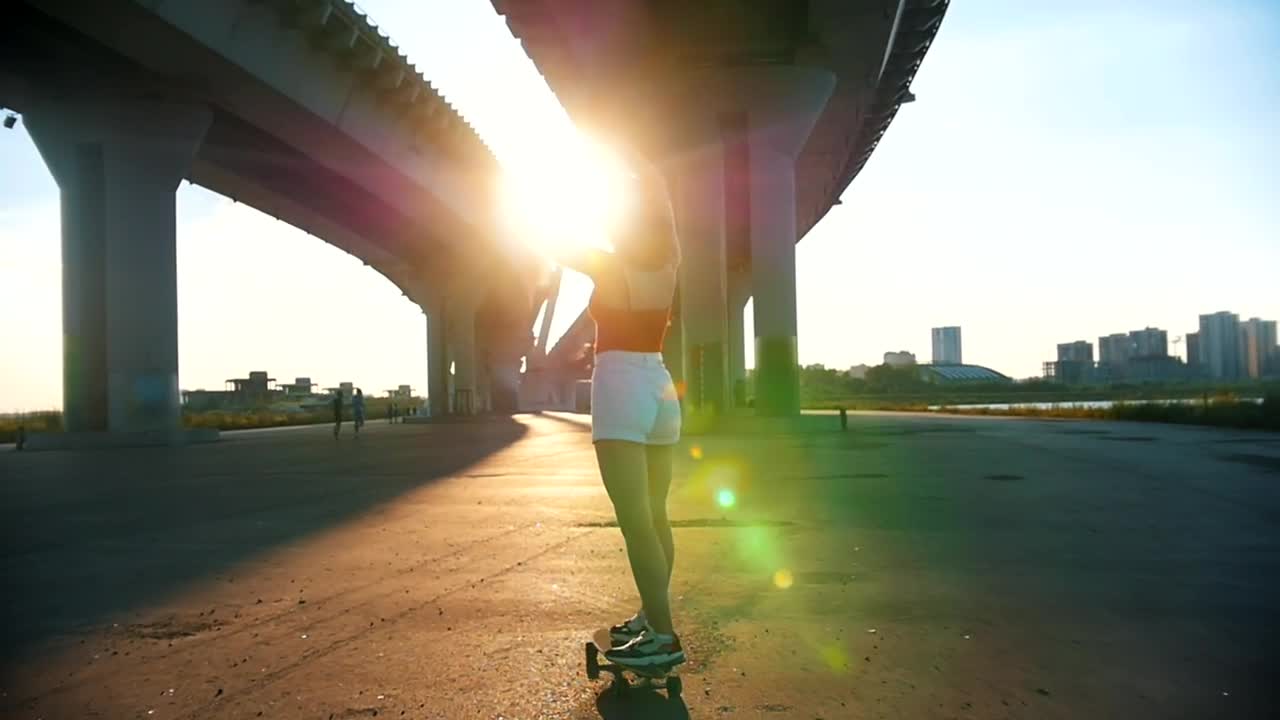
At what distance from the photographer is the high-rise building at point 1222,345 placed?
520ft

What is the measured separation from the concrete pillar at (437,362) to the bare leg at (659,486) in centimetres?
5932

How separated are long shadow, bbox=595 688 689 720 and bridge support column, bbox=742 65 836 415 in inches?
1094

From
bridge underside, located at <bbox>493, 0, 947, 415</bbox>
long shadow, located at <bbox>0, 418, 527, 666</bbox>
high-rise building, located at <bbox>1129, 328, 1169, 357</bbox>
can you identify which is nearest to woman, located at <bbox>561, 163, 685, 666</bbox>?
long shadow, located at <bbox>0, 418, 527, 666</bbox>

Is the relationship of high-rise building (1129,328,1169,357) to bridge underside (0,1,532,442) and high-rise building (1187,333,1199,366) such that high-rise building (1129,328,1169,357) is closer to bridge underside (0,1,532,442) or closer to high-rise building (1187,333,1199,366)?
high-rise building (1187,333,1199,366)

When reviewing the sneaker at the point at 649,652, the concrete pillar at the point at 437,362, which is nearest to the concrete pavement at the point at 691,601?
the sneaker at the point at 649,652

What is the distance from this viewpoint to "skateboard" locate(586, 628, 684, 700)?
11.9 ft

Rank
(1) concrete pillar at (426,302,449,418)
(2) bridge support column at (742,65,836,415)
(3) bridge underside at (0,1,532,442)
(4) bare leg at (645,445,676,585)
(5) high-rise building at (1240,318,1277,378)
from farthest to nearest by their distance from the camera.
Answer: (5) high-rise building at (1240,318,1277,378), (1) concrete pillar at (426,302,449,418), (2) bridge support column at (742,65,836,415), (3) bridge underside at (0,1,532,442), (4) bare leg at (645,445,676,585)

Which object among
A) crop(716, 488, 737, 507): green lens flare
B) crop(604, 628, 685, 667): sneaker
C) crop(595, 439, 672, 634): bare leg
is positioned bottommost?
crop(716, 488, 737, 507): green lens flare

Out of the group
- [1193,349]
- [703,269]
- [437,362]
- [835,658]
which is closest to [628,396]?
[835,658]

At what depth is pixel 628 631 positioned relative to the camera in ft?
12.5

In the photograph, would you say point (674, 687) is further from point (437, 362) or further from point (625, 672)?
point (437, 362)

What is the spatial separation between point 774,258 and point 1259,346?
504ft

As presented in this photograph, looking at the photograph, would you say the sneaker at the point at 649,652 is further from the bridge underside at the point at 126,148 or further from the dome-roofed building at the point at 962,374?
the dome-roofed building at the point at 962,374

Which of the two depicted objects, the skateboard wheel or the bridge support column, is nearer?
the skateboard wheel
